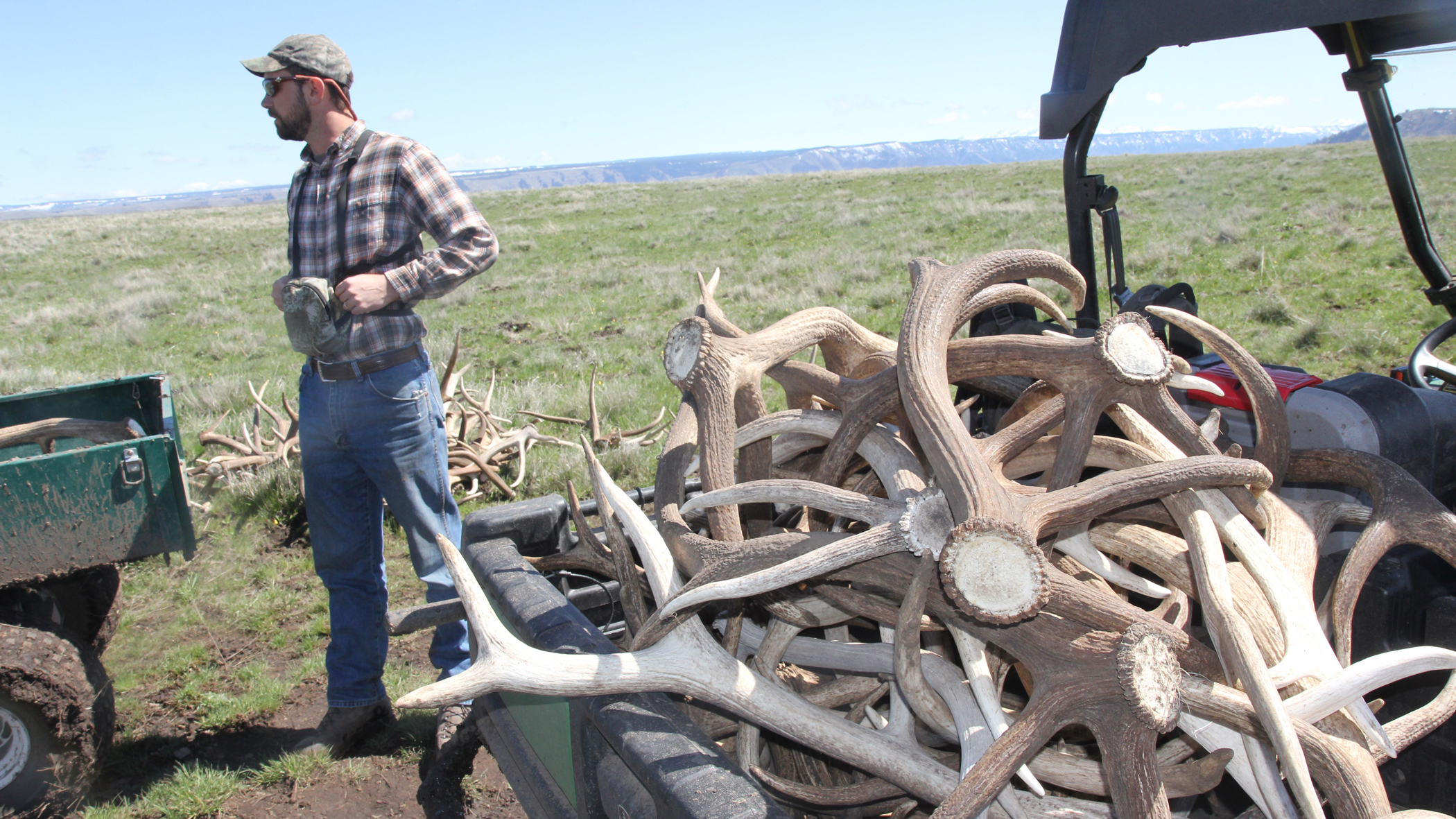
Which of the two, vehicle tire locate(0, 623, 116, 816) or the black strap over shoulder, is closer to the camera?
vehicle tire locate(0, 623, 116, 816)

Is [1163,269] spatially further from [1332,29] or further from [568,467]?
[1332,29]

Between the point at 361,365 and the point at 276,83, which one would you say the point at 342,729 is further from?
the point at 276,83

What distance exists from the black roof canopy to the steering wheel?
3.04 ft

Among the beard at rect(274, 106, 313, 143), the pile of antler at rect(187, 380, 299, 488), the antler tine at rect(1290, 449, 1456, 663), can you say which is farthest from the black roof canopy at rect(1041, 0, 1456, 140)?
the pile of antler at rect(187, 380, 299, 488)

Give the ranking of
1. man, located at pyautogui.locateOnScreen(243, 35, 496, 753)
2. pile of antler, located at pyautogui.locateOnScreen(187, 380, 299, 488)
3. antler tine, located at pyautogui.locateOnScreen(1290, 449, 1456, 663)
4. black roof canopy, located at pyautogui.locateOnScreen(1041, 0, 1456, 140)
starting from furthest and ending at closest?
1. pile of antler, located at pyautogui.locateOnScreen(187, 380, 299, 488)
2. man, located at pyautogui.locateOnScreen(243, 35, 496, 753)
3. black roof canopy, located at pyautogui.locateOnScreen(1041, 0, 1456, 140)
4. antler tine, located at pyautogui.locateOnScreen(1290, 449, 1456, 663)

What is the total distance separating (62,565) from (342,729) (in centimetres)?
105

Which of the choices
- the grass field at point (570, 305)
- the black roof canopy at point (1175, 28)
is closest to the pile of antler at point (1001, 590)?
the black roof canopy at point (1175, 28)

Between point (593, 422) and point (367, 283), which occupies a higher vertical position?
point (367, 283)

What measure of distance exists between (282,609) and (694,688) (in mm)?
3728

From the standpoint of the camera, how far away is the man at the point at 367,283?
9.39 ft

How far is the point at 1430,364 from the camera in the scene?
9.08 feet

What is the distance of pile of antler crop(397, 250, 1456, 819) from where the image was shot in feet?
3.99

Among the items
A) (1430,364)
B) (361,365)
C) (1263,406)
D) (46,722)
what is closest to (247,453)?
(46,722)

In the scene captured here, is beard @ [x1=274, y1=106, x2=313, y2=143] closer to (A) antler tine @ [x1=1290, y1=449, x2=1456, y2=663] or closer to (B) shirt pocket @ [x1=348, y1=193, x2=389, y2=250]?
(B) shirt pocket @ [x1=348, y1=193, x2=389, y2=250]
